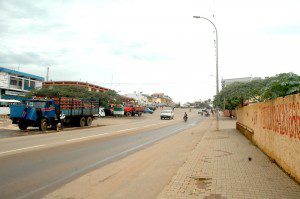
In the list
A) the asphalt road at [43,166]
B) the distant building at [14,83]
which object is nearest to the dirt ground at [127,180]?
the asphalt road at [43,166]

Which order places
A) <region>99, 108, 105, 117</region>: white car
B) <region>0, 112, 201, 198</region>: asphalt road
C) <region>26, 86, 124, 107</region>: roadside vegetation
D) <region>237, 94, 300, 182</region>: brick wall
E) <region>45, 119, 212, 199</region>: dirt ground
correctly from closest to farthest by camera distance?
<region>45, 119, 212, 199</region>: dirt ground, <region>0, 112, 201, 198</region>: asphalt road, <region>237, 94, 300, 182</region>: brick wall, <region>26, 86, 124, 107</region>: roadside vegetation, <region>99, 108, 105, 117</region>: white car

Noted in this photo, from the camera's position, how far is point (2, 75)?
60.5m

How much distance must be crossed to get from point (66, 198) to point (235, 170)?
4.98 metres

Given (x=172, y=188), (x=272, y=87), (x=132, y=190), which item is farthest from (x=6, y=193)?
(x=272, y=87)

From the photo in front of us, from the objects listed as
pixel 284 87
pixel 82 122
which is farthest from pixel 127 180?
pixel 82 122

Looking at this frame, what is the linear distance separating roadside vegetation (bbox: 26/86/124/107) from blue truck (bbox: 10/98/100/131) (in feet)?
80.9

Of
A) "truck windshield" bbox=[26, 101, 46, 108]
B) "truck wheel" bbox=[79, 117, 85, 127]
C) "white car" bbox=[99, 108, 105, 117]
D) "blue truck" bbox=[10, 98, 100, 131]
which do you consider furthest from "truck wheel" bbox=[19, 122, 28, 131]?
"white car" bbox=[99, 108, 105, 117]

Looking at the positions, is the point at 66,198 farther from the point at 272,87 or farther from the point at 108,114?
the point at 108,114

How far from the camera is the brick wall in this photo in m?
7.80

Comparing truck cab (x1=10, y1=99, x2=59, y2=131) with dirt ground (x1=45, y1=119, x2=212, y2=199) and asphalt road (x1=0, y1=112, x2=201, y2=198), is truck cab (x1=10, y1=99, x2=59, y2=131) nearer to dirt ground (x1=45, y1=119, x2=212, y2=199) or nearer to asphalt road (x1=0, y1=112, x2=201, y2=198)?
asphalt road (x1=0, y1=112, x2=201, y2=198)

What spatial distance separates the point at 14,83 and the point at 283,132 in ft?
212

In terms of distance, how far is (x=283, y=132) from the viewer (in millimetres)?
9258

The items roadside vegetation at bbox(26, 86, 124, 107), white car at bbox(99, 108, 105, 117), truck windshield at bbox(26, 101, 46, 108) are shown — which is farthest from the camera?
white car at bbox(99, 108, 105, 117)

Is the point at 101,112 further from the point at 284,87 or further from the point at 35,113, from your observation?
the point at 284,87
